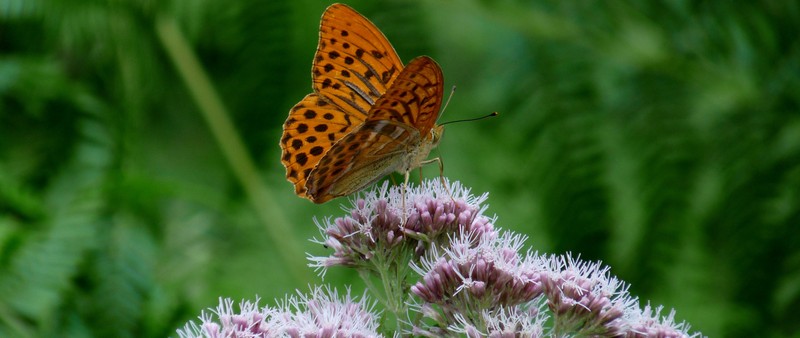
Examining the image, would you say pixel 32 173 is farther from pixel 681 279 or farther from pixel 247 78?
pixel 681 279

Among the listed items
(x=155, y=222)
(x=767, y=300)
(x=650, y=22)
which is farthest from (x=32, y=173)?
(x=767, y=300)

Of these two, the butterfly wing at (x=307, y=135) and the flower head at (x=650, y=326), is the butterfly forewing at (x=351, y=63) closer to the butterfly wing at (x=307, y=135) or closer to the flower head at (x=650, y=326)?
the butterfly wing at (x=307, y=135)

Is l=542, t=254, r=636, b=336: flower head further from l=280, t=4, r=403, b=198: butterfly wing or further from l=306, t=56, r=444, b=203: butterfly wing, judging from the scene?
l=280, t=4, r=403, b=198: butterfly wing

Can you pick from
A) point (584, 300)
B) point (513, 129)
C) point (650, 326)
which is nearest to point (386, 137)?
point (584, 300)

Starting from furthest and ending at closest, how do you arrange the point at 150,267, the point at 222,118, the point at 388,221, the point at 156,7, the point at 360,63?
the point at 222,118 → the point at 156,7 → the point at 150,267 → the point at 360,63 → the point at 388,221

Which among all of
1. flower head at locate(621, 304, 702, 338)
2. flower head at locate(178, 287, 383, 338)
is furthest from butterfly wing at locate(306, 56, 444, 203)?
flower head at locate(621, 304, 702, 338)

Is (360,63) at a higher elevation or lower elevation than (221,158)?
lower

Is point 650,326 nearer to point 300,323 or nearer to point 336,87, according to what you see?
point 300,323

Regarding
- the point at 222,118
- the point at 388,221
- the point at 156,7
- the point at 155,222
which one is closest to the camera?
the point at 388,221
